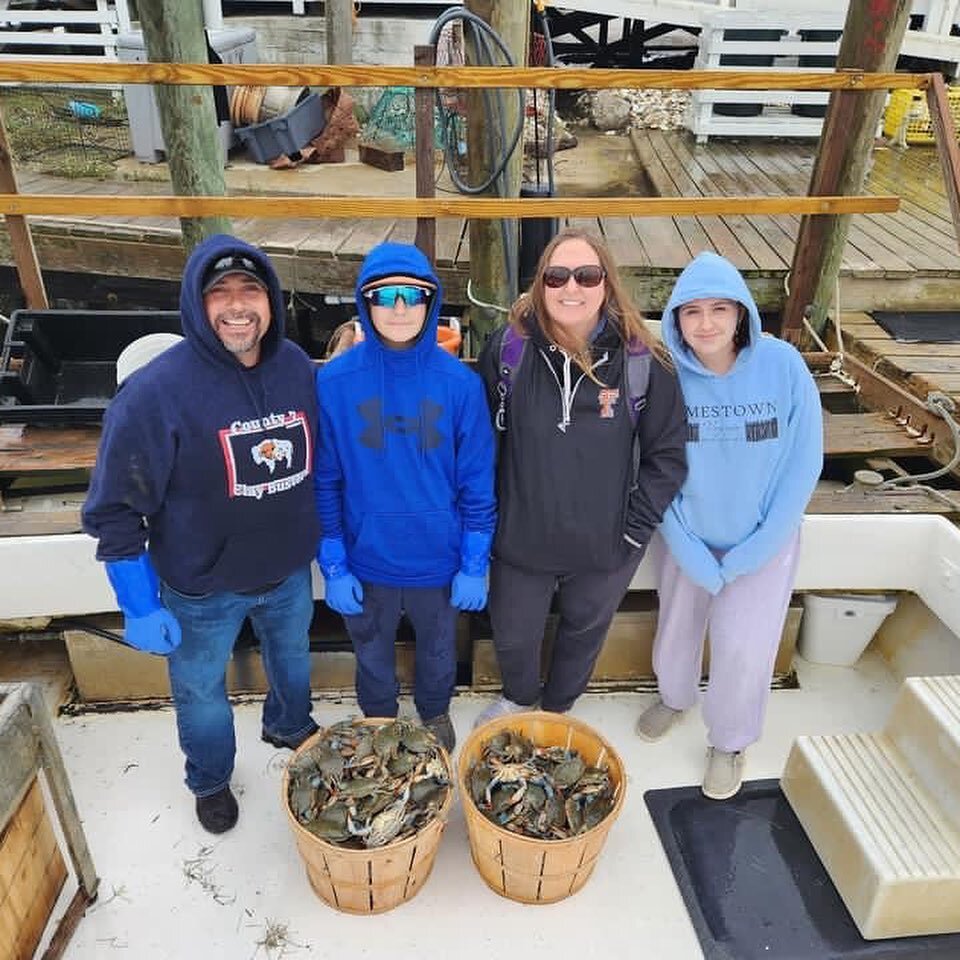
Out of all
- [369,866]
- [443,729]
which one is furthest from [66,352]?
[369,866]

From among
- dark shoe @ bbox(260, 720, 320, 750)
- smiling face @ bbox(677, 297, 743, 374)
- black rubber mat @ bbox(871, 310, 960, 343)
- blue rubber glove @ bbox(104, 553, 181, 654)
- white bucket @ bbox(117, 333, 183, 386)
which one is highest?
smiling face @ bbox(677, 297, 743, 374)

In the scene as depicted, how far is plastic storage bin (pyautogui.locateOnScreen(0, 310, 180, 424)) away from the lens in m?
3.38

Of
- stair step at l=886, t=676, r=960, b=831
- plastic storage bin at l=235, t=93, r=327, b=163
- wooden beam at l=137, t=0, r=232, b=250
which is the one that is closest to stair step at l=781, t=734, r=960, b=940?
stair step at l=886, t=676, r=960, b=831

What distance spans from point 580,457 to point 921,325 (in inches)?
129

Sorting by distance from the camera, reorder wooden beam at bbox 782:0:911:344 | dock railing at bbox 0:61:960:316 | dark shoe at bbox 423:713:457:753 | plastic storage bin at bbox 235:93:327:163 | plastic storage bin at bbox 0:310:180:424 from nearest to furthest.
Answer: dark shoe at bbox 423:713:457:753 → dock railing at bbox 0:61:960:316 → wooden beam at bbox 782:0:911:344 → plastic storage bin at bbox 0:310:180:424 → plastic storage bin at bbox 235:93:327:163

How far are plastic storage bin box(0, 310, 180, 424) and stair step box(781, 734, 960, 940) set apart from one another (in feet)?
9.56

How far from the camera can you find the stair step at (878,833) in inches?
76.1

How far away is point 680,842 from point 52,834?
1.63 meters

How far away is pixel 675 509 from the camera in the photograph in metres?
2.20

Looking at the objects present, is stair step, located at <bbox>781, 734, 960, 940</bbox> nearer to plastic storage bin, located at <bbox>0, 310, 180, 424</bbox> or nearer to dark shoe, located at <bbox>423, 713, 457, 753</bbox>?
dark shoe, located at <bbox>423, 713, 457, 753</bbox>

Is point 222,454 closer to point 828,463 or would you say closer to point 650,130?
point 828,463

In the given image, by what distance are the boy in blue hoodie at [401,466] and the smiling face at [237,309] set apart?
225 mm

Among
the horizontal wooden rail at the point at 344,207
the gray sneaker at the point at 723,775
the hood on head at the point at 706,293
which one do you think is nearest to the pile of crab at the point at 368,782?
the gray sneaker at the point at 723,775

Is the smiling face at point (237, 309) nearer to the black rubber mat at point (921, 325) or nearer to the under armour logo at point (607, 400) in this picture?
the under armour logo at point (607, 400)
